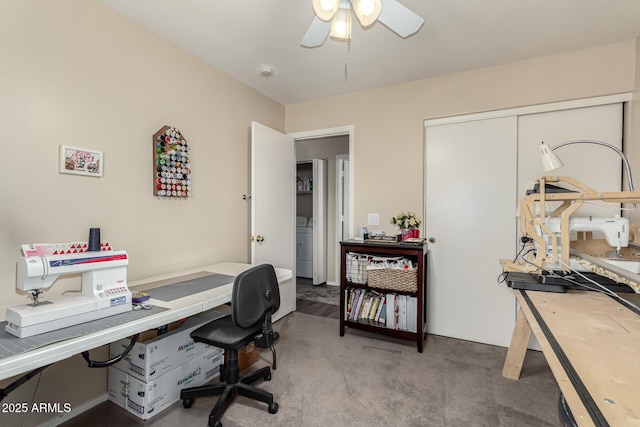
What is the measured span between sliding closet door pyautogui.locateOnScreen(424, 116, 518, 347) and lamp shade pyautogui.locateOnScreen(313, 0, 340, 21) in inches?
69.9

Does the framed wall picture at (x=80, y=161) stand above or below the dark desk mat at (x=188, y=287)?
above

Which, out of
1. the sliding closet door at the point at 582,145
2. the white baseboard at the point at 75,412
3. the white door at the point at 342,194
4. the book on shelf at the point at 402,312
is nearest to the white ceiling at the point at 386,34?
the sliding closet door at the point at 582,145

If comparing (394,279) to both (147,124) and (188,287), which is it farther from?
(147,124)

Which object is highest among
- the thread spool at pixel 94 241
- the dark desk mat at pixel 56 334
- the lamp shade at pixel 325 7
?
the lamp shade at pixel 325 7

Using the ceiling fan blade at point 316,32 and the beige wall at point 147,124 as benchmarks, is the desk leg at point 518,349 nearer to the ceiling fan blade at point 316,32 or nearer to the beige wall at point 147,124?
the beige wall at point 147,124

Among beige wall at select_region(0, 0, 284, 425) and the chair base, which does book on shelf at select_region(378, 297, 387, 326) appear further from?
beige wall at select_region(0, 0, 284, 425)

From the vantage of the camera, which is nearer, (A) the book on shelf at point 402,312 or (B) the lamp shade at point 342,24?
(B) the lamp shade at point 342,24

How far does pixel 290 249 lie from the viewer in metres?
3.35

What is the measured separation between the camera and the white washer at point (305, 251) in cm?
484

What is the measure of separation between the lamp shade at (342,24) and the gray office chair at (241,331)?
53.4 inches

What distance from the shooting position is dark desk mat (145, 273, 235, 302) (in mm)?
1573

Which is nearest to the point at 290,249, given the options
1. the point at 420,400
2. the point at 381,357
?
the point at 381,357

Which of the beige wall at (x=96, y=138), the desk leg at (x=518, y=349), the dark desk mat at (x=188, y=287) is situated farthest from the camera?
the desk leg at (x=518, y=349)

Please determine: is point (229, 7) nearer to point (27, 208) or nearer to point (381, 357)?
point (27, 208)
